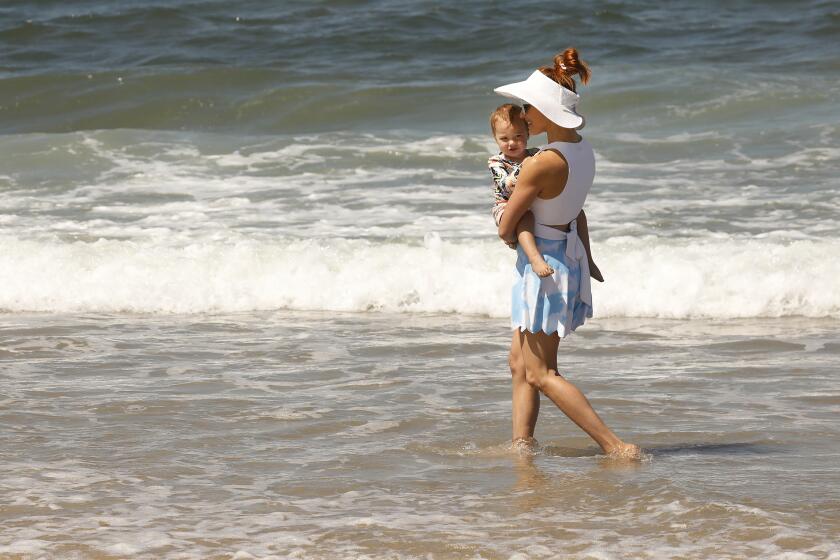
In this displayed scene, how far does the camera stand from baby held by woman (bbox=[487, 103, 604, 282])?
5.07 meters

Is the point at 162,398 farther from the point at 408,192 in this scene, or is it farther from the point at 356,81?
the point at 356,81

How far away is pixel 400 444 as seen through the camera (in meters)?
5.73

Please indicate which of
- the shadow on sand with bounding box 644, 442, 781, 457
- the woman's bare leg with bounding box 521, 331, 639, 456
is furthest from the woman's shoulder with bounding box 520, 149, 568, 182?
the shadow on sand with bounding box 644, 442, 781, 457

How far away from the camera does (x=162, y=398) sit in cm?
652

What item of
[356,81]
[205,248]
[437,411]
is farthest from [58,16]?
[437,411]

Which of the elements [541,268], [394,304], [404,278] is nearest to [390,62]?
[404,278]

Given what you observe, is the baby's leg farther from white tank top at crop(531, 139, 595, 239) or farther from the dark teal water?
the dark teal water

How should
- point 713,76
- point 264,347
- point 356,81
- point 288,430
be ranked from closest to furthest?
point 288,430
point 264,347
point 713,76
point 356,81

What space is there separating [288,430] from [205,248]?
15.3 ft

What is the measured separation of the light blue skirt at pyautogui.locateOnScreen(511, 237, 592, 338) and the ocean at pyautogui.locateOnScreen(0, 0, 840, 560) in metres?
0.58

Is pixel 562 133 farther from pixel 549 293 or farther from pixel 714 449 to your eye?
pixel 714 449

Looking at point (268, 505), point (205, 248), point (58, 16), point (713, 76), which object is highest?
point (58, 16)

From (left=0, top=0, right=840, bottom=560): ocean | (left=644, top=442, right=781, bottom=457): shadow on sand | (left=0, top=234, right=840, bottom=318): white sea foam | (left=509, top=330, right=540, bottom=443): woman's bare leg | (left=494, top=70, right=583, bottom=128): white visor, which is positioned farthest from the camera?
(left=0, top=234, right=840, bottom=318): white sea foam

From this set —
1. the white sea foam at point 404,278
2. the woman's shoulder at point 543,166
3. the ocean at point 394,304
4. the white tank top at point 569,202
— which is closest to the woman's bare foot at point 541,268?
the white tank top at point 569,202
